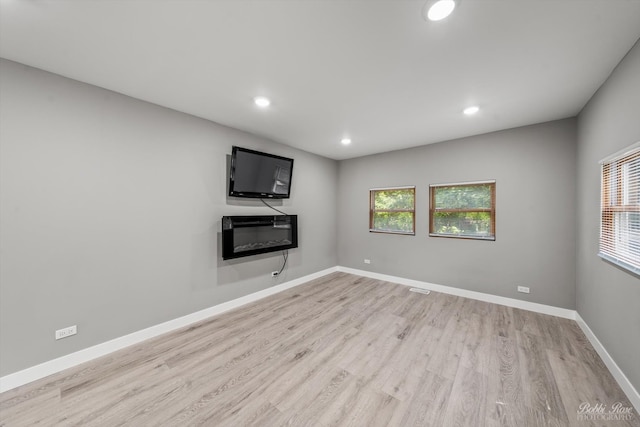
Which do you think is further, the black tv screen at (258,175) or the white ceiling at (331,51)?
the black tv screen at (258,175)

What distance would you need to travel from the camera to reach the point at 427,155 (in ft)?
13.7

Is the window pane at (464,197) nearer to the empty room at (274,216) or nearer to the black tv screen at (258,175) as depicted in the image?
the empty room at (274,216)

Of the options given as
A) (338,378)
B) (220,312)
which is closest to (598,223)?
(338,378)

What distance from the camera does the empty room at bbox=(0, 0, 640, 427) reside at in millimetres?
1584

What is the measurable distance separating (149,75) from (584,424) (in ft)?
13.7

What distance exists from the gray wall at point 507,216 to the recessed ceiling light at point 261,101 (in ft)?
9.26

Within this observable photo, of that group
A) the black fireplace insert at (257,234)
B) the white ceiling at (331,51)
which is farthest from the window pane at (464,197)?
the black fireplace insert at (257,234)

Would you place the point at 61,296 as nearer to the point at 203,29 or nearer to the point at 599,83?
the point at 203,29

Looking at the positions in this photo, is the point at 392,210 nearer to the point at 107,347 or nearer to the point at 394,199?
the point at 394,199

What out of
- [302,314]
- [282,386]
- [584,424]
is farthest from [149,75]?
[584,424]

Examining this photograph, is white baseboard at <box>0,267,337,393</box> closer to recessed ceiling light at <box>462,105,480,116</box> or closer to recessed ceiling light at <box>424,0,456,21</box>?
recessed ceiling light at <box>424,0,456,21</box>

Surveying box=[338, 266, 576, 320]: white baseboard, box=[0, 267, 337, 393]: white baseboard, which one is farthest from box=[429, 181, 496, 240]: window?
box=[0, 267, 337, 393]: white baseboard

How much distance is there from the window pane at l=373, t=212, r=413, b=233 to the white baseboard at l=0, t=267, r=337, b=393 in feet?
8.95

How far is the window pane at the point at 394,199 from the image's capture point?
14.8ft
